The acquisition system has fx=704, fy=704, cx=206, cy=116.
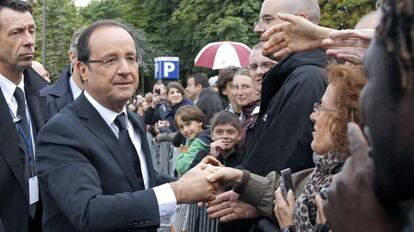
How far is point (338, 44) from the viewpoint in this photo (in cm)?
255

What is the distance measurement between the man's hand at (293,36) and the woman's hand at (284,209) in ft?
2.13

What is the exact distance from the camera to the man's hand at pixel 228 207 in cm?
350

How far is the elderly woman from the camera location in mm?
2893

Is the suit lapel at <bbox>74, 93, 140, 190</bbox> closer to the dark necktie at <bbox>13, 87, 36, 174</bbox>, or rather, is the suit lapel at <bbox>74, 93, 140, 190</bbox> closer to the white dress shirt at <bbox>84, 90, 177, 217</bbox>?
the white dress shirt at <bbox>84, 90, 177, 217</bbox>

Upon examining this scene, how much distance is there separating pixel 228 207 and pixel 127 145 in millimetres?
593

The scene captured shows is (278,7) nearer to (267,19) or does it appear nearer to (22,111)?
(267,19)

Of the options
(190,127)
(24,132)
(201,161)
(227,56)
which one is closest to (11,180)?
(24,132)

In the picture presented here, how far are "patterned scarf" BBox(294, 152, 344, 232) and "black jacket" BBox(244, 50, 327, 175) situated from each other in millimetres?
525

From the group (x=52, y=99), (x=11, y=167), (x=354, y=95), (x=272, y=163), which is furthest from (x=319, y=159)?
(x=52, y=99)

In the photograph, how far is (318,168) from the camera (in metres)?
3.07

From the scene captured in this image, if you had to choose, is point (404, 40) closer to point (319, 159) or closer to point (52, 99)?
point (319, 159)

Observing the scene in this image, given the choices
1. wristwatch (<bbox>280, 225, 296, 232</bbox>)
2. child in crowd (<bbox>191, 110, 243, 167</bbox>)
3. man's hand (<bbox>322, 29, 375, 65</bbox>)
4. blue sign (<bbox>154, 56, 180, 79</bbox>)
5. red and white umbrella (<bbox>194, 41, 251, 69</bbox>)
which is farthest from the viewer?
blue sign (<bbox>154, 56, 180, 79</bbox>)

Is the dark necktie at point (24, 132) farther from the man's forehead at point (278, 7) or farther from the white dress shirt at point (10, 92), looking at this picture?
the man's forehead at point (278, 7)

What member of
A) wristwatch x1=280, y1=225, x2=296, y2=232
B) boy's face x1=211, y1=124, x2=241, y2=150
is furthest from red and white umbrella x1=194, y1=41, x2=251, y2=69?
wristwatch x1=280, y1=225, x2=296, y2=232
